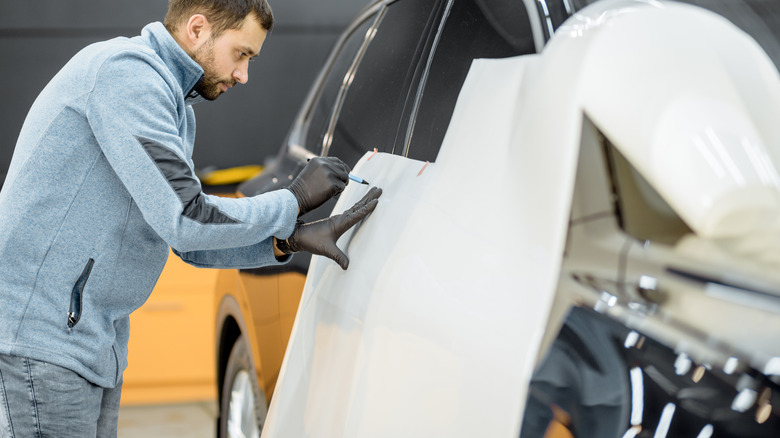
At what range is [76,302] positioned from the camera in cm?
138

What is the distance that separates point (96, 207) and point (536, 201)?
0.85 metres

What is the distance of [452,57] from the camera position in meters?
1.32

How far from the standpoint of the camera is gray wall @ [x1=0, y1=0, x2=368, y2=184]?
14.7 ft

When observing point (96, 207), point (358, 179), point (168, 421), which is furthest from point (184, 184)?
point (168, 421)

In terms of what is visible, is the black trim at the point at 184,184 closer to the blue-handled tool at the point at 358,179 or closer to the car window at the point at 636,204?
the blue-handled tool at the point at 358,179

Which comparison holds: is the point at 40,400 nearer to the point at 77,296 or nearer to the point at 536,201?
the point at 77,296

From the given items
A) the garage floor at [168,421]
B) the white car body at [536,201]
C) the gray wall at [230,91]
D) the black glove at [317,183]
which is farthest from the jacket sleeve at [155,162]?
the gray wall at [230,91]

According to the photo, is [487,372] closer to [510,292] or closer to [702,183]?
[510,292]

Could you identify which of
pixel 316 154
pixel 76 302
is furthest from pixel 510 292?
pixel 316 154

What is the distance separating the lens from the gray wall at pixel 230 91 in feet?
14.7

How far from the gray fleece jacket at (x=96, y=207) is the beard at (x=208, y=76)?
0.11 m

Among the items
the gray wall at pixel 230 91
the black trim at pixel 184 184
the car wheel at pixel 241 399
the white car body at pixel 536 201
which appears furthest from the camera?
the gray wall at pixel 230 91

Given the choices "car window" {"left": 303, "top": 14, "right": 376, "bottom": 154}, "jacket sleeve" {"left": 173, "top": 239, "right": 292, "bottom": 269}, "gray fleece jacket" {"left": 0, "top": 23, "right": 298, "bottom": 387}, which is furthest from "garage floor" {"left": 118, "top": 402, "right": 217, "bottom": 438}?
"gray fleece jacket" {"left": 0, "top": 23, "right": 298, "bottom": 387}

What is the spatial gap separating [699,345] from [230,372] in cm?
183
